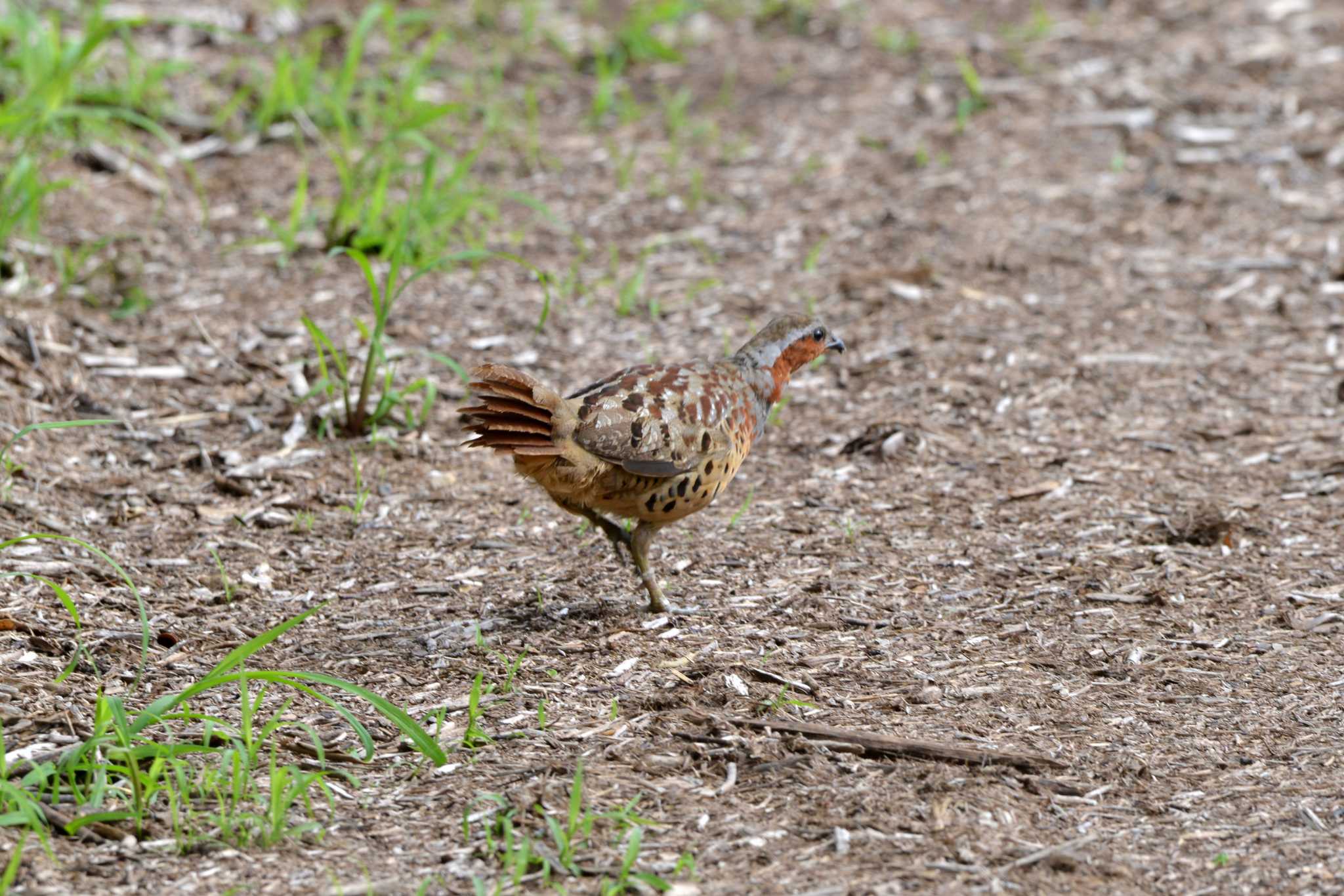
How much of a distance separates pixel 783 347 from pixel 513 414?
3.99 feet

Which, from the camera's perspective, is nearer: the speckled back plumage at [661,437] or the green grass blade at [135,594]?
the green grass blade at [135,594]

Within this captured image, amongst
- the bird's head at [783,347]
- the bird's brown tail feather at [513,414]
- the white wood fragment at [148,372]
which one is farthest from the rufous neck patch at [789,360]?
the white wood fragment at [148,372]

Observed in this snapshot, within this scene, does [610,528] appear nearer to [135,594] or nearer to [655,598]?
[655,598]

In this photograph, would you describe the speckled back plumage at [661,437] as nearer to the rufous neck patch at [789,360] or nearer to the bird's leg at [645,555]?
the bird's leg at [645,555]

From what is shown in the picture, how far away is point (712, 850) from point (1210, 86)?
727cm

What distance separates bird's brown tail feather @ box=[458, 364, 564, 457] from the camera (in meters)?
3.91

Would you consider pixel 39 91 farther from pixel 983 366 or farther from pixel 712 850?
pixel 712 850

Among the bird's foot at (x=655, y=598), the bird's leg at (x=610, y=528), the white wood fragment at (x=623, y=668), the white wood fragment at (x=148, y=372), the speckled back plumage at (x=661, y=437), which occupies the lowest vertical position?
the white wood fragment at (x=623, y=668)

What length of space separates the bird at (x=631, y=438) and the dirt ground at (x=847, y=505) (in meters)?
0.38

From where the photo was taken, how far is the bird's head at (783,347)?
479 cm

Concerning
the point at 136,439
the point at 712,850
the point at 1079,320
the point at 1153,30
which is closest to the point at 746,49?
the point at 1153,30

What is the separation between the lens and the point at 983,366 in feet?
20.6

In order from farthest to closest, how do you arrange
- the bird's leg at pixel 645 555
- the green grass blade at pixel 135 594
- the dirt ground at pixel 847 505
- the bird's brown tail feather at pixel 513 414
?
the bird's leg at pixel 645 555
the bird's brown tail feather at pixel 513 414
the green grass blade at pixel 135 594
the dirt ground at pixel 847 505

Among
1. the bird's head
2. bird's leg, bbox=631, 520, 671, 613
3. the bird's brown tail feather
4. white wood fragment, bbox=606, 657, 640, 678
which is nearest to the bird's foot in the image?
bird's leg, bbox=631, 520, 671, 613
